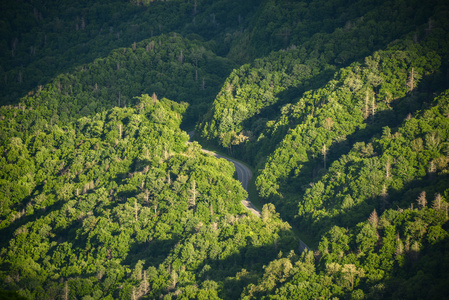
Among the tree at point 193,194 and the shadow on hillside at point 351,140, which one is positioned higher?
the shadow on hillside at point 351,140

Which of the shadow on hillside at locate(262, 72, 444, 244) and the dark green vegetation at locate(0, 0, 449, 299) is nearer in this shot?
the dark green vegetation at locate(0, 0, 449, 299)

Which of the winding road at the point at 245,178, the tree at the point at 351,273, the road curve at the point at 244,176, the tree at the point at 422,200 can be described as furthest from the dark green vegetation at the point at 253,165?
the road curve at the point at 244,176

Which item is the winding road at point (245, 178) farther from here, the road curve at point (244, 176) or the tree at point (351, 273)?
the tree at point (351, 273)

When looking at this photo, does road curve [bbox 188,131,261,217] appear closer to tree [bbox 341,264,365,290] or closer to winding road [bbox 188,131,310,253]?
winding road [bbox 188,131,310,253]

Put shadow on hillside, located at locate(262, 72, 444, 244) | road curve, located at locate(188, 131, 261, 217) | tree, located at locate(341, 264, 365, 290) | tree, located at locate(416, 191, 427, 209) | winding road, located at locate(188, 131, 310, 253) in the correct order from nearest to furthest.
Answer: tree, located at locate(341, 264, 365, 290)
tree, located at locate(416, 191, 427, 209)
winding road, located at locate(188, 131, 310, 253)
shadow on hillside, located at locate(262, 72, 444, 244)
road curve, located at locate(188, 131, 261, 217)

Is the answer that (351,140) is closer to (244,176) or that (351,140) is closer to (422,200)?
(244,176)

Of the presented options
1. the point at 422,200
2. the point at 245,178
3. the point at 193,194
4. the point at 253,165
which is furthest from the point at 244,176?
the point at 422,200

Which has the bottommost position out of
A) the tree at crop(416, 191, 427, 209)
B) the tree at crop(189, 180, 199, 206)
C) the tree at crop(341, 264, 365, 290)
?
the tree at crop(341, 264, 365, 290)

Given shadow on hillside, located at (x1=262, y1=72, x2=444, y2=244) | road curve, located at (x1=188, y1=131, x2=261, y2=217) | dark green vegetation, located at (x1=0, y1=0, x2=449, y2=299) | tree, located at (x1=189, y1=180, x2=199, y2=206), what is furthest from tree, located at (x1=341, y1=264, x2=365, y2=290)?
tree, located at (x1=189, y1=180, x2=199, y2=206)
